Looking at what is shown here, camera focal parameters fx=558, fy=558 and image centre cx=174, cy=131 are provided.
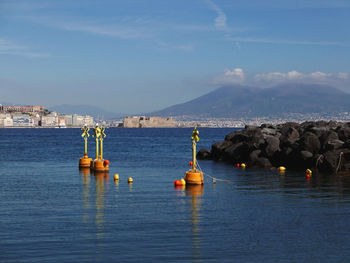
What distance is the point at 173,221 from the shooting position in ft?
82.7

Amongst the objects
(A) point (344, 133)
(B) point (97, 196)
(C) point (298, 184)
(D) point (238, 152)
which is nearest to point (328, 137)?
(A) point (344, 133)

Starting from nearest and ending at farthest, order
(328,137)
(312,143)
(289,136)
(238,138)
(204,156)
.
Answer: (312,143)
(328,137)
(289,136)
(238,138)
(204,156)

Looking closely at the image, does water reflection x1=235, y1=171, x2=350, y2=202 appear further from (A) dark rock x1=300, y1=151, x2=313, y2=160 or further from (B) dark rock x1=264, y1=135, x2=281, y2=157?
(B) dark rock x1=264, y1=135, x2=281, y2=157

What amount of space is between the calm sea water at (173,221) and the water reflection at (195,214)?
0.13ft

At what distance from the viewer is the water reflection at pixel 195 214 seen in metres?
19.8

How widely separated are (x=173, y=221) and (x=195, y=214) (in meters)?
2.37

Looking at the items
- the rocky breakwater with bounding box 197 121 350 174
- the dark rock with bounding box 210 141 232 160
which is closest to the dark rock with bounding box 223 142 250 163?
the rocky breakwater with bounding box 197 121 350 174

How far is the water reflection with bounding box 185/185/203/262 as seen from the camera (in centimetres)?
1975

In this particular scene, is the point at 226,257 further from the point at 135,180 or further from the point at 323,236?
the point at 135,180

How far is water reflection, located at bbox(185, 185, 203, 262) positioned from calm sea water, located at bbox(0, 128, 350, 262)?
0.13 ft

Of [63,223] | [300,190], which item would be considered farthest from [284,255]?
[300,190]

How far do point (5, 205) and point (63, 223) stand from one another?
6.90 metres

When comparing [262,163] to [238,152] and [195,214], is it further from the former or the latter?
[195,214]

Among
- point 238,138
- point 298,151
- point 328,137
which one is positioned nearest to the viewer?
point 328,137
